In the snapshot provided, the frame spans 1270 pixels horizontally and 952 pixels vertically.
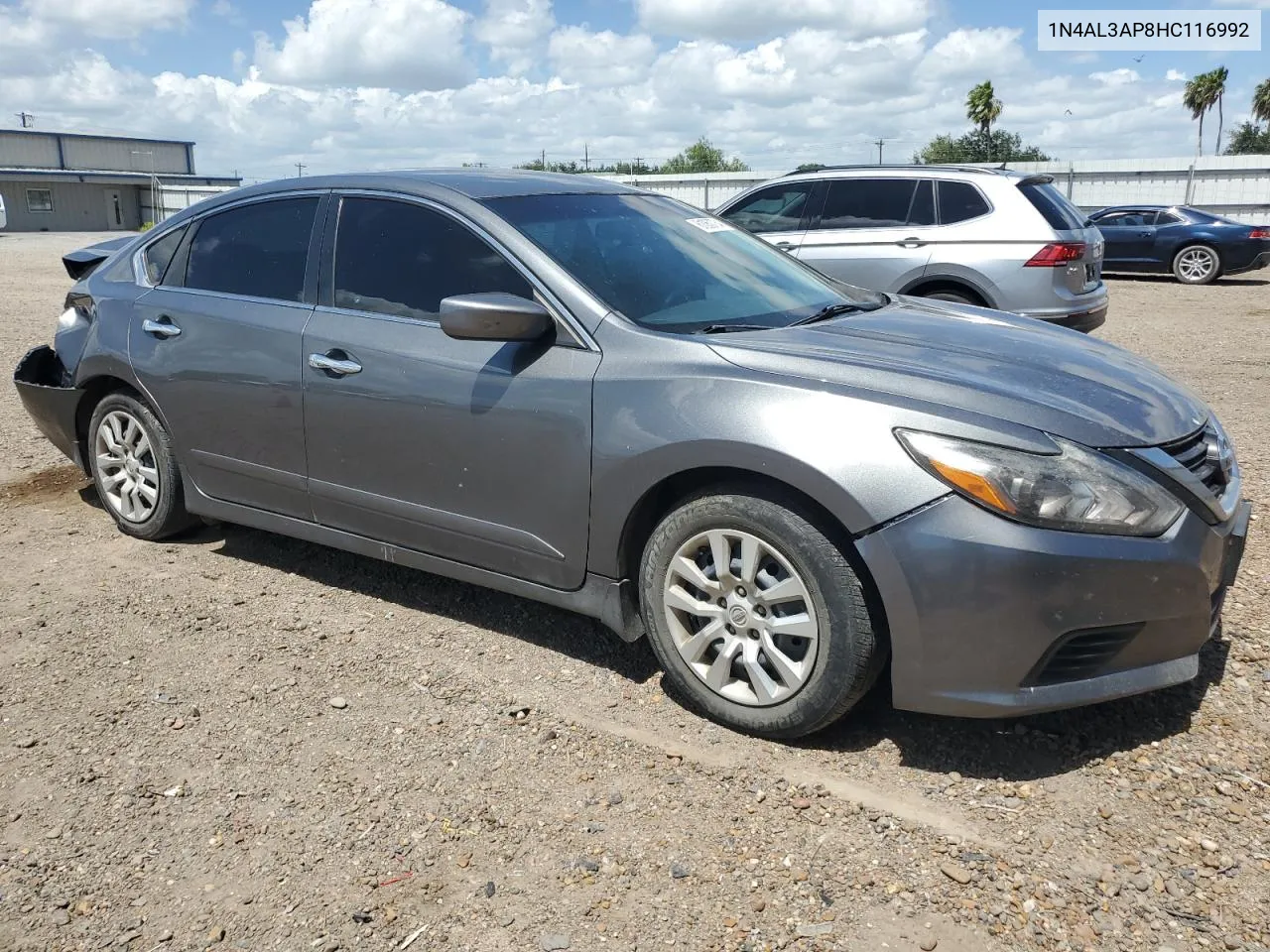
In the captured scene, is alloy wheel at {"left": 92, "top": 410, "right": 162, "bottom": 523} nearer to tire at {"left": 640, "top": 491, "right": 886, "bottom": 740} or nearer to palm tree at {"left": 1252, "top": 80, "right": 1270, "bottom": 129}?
tire at {"left": 640, "top": 491, "right": 886, "bottom": 740}

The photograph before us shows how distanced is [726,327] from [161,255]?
2.84 metres

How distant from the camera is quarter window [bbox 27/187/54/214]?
181 feet

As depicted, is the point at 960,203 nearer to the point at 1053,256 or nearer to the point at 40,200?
the point at 1053,256

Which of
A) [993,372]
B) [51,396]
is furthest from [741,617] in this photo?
[51,396]

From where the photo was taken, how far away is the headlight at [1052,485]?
2.83 meters

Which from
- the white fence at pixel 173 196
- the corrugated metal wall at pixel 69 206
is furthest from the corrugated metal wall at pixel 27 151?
the white fence at pixel 173 196

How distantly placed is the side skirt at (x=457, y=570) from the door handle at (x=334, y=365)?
629 millimetres

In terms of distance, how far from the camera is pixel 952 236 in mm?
8633

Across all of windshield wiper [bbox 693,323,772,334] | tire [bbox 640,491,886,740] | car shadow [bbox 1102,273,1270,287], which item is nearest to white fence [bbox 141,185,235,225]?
car shadow [bbox 1102,273,1270,287]

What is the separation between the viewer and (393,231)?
4.11 m

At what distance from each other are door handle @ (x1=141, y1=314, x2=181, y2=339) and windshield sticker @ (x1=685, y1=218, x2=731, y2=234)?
222cm

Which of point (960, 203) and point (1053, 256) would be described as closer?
point (1053, 256)

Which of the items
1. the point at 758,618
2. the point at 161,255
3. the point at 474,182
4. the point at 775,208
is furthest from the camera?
the point at 775,208

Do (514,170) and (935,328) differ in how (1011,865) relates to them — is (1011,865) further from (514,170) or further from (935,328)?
(514,170)
